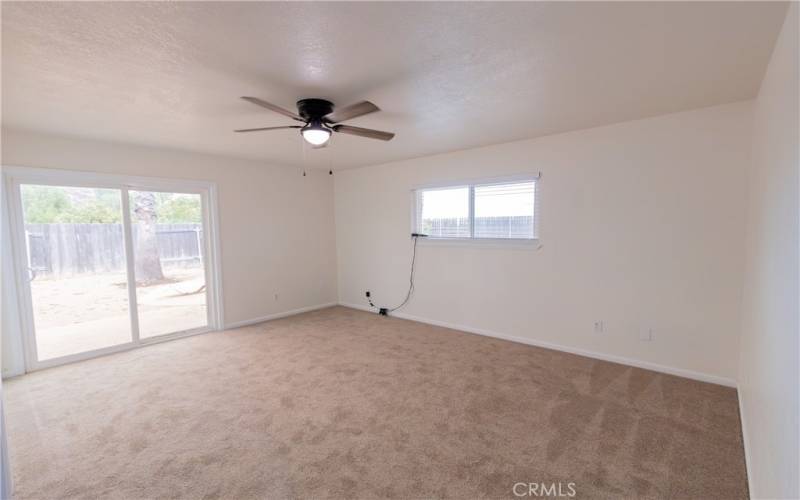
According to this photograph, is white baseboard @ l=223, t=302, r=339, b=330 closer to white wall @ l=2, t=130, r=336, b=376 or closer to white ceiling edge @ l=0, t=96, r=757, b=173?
white wall @ l=2, t=130, r=336, b=376

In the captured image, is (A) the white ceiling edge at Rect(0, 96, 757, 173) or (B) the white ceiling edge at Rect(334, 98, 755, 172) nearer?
(B) the white ceiling edge at Rect(334, 98, 755, 172)

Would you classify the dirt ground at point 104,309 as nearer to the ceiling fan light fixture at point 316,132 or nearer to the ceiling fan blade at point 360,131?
the ceiling fan light fixture at point 316,132

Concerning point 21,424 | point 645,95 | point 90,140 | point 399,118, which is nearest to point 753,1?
point 645,95

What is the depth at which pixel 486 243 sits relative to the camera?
14.4 feet

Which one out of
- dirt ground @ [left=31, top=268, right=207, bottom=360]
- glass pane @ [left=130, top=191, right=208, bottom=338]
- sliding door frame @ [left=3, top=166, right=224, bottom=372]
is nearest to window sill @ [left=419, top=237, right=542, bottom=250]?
sliding door frame @ [left=3, top=166, right=224, bottom=372]

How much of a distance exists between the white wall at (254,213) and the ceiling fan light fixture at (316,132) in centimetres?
269

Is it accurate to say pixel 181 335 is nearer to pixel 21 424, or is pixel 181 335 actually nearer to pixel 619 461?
pixel 21 424

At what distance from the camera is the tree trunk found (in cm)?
420

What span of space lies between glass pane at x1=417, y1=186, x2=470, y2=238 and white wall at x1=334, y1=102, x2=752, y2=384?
0.22m

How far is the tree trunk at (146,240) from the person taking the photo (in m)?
4.20

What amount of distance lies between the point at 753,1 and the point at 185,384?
4489mm

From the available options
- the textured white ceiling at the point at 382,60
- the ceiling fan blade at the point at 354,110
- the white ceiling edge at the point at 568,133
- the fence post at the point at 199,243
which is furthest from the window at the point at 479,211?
the fence post at the point at 199,243

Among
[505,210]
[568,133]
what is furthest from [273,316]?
[568,133]

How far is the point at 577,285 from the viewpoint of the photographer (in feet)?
12.2
